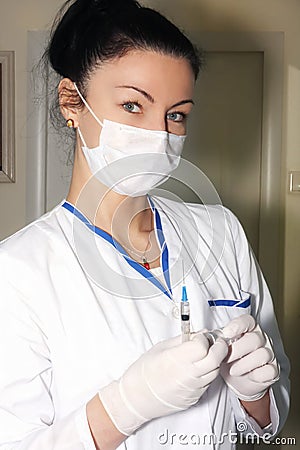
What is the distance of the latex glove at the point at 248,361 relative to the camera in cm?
94

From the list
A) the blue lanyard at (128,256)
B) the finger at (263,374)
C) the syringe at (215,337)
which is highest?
the blue lanyard at (128,256)

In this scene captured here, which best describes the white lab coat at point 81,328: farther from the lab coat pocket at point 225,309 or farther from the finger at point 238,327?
the finger at point 238,327

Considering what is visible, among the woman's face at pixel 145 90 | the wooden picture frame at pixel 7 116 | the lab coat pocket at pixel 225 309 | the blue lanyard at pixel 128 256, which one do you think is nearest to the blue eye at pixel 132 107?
the woman's face at pixel 145 90

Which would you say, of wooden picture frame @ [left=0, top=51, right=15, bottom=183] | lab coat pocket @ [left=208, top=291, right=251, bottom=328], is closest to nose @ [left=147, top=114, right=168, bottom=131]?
lab coat pocket @ [left=208, top=291, right=251, bottom=328]

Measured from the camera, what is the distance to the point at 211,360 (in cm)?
84

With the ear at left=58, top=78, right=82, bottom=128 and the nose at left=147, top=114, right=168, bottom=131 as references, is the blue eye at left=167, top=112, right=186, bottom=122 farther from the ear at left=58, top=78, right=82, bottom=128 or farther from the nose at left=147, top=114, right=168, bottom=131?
the ear at left=58, top=78, right=82, bottom=128

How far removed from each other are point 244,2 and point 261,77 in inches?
10.5

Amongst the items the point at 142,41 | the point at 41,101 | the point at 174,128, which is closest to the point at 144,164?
the point at 174,128

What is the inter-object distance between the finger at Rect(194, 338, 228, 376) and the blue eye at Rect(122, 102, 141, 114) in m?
0.34

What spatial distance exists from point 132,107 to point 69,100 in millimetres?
132

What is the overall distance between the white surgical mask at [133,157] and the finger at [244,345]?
0.82 ft

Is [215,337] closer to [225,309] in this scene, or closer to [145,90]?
[225,309]

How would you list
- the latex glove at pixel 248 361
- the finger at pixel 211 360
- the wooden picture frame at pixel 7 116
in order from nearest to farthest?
the finger at pixel 211 360 → the latex glove at pixel 248 361 → the wooden picture frame at pixel 7 116

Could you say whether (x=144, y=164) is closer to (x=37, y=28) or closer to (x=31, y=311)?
(x=31, y=311)
